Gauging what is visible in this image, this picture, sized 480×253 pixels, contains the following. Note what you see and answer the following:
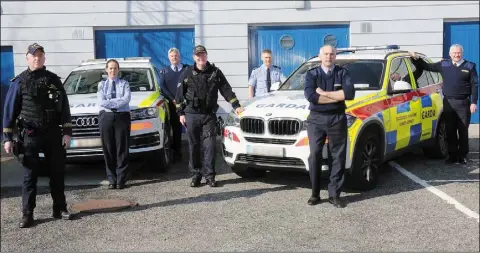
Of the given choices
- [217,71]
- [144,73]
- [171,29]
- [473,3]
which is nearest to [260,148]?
[217,71]

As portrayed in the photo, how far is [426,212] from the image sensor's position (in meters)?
5.72

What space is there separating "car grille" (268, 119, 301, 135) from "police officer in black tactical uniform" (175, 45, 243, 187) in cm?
54

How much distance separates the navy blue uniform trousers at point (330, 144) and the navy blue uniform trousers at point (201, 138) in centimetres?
146

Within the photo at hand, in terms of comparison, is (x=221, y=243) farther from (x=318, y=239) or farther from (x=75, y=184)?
(x=75, y=184)

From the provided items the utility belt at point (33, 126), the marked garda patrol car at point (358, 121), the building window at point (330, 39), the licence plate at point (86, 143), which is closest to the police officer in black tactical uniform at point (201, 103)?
the marked garda patrol car at point (358, 121)

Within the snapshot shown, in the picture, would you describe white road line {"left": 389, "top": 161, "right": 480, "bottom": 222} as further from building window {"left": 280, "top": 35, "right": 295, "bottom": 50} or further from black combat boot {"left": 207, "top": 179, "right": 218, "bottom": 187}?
building window {"left": 280, "top": 35, "right": 295, "bottom": 50}

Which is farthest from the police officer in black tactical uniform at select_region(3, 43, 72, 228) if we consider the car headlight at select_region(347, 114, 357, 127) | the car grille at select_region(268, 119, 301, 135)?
the car headlight at select_region(347, 114, 357, 127)

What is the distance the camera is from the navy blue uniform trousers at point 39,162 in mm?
5496

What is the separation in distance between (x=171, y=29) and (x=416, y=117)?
6471mm

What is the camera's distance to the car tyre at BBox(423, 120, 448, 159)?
836 centimetres

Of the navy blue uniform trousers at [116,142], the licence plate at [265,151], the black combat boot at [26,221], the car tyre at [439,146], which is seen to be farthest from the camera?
the car tyre at [439,146]

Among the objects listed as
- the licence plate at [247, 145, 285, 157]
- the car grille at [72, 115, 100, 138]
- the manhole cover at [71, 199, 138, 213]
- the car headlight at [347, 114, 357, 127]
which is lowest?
the manhole cover at [71, 199, 138, 213]

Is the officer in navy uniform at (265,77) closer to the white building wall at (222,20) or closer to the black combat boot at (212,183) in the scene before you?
the black combat boot at (212,183)

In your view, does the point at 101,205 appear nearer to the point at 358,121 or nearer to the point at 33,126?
the point at 33,126
